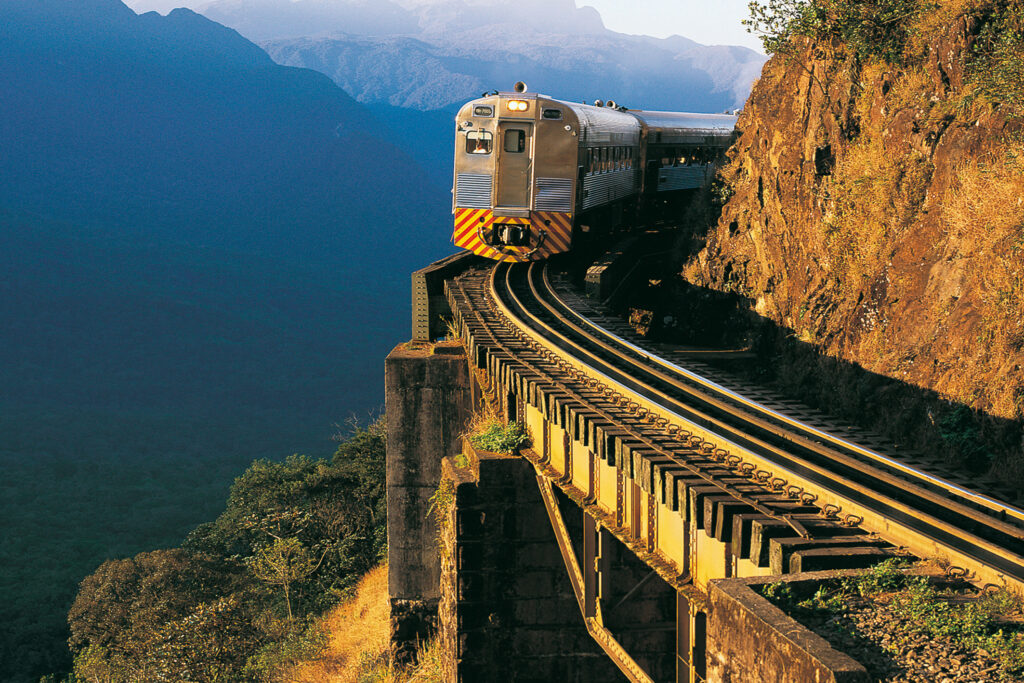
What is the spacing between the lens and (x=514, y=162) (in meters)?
21.2

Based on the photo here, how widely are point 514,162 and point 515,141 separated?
0.45 m

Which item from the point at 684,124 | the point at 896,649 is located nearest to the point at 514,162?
the point at 684,124

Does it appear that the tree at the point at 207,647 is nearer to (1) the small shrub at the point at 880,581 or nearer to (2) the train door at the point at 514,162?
(2) the train door at the point at 514,162

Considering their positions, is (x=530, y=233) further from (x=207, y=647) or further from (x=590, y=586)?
(x=207, y=647)

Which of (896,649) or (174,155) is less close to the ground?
(174,155)

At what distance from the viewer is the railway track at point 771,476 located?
6.57 metres

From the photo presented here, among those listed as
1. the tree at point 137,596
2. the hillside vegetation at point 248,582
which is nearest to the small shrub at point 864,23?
the hillside vegetation at point 248,582

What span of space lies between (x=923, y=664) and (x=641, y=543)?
181 inches

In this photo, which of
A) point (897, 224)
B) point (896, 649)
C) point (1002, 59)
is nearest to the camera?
point (896, 649)

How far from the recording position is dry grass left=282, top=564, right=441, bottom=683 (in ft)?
64.1

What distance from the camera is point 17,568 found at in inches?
2382

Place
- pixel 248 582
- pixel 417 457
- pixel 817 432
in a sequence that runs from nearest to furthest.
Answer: pixel 817 432
pixel 417 457
pixel 248 582

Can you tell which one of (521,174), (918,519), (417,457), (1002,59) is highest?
(1002,59)

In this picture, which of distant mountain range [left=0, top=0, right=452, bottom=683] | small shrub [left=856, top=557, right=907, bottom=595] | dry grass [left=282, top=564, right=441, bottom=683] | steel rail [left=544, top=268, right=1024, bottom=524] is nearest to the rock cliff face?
steel rail [left=544, top=268, right=1024, bottom=524]
